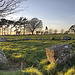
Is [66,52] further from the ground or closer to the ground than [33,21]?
closer to the ground

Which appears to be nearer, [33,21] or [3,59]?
[3,59]

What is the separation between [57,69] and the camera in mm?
4684

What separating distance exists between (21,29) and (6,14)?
52.9m

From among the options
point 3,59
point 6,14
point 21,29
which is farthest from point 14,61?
point 21,29

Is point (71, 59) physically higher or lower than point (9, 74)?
higher

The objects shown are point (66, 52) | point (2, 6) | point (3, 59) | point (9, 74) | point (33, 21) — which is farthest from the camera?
point (33, 21)

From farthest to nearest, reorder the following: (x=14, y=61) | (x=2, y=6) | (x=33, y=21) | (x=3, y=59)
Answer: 1. (x=33, y=21)
2. (x=14, y=61)
3. (x=3, y=59)
4. (x=2, y=6)

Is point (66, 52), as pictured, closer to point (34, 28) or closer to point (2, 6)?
point (2, 6)

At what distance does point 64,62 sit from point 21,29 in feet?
181

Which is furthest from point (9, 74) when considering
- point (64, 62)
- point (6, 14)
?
point (6, 14)

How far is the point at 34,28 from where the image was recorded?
55781mm

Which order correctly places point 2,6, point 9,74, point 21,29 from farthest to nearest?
point 21,29 < point 2,6 < point 9,74

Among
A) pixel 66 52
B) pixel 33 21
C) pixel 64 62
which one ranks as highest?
pixel 33 21

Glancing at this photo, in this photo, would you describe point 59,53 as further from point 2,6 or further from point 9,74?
point 2,6
